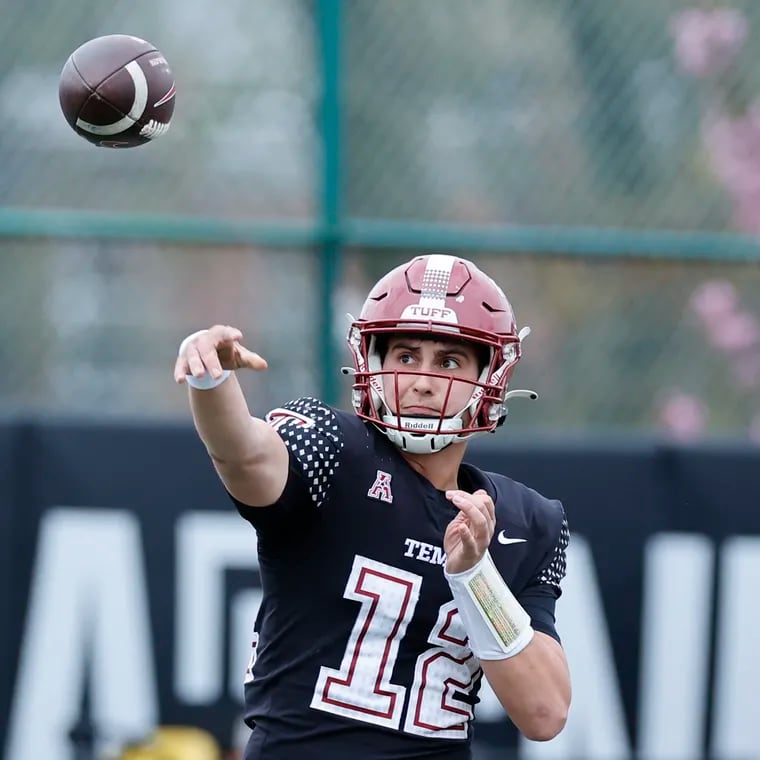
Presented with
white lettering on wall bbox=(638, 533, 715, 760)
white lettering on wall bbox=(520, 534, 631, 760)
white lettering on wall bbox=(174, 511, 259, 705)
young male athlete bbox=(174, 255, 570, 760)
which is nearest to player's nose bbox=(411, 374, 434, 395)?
young male athlete bbox=(174, 255, 570, 760)

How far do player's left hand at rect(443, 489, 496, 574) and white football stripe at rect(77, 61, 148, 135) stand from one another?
1.41 metres

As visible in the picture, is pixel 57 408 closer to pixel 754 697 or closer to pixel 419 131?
pixel 419 131

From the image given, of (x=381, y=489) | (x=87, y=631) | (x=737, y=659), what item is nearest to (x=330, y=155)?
(x=87, y=631)

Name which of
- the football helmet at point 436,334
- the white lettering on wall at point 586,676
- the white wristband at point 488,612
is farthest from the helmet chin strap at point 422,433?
the white lettering on wall at point 586,676

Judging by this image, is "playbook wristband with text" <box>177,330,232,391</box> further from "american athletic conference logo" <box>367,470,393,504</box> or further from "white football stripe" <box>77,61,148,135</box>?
"white football stripe" <box>77,61,148,135</box>

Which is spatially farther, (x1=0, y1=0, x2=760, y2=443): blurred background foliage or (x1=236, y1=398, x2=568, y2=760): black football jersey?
(x1=0, y1=0, x2=760, y2=443): blurred background foliage

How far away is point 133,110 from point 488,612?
1.62 meters

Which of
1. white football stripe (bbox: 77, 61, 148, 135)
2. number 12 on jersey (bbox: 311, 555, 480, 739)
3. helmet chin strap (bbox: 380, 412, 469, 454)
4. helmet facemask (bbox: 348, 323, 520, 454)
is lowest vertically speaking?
number 12 on jersey (bbox: 311, 555, 480, 739)

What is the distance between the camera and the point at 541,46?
285 inches

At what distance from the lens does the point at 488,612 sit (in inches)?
129

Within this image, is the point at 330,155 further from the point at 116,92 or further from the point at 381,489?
the point at 381,489

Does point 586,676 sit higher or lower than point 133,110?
lower

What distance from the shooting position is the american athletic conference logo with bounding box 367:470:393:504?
341 cm

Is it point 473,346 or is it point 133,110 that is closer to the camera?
point 473,346
